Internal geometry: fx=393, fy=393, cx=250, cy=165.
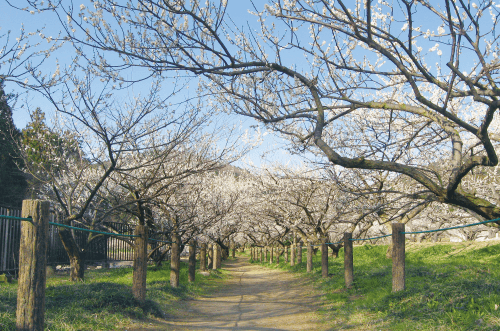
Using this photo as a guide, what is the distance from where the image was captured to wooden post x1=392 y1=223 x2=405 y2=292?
633cm

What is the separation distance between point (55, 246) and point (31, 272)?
11512 millimetres

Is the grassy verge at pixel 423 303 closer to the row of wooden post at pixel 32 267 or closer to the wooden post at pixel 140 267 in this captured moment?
the wooden post at pixel 140 267

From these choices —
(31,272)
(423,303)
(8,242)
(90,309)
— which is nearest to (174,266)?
(8,242)

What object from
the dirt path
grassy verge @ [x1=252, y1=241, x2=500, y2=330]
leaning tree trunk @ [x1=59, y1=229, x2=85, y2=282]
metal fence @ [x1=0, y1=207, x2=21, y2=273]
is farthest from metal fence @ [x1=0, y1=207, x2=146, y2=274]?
grassy verge @ [x1=252, y1=241, x2=500, y2=330]

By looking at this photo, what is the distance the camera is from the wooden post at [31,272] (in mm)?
3586

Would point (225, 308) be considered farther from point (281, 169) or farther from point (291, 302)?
point (281, 169)

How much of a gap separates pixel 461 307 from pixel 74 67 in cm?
670

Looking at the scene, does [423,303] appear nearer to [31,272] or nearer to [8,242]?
[31,272]

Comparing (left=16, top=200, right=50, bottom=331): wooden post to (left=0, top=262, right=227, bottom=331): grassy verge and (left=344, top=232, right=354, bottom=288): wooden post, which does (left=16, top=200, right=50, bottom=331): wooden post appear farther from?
(left=344, top=232, right=354, bottom=288): wooden post

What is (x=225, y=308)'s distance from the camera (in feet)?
29.4

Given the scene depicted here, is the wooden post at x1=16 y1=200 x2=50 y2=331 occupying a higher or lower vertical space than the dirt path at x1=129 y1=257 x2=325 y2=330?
higher

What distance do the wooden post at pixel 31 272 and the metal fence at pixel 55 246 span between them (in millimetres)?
7191

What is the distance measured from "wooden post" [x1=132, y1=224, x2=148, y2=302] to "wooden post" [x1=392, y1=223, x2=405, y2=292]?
4.42m

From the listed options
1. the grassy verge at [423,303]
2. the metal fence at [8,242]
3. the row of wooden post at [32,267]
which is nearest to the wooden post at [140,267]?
the grassy verge at [423,303]
